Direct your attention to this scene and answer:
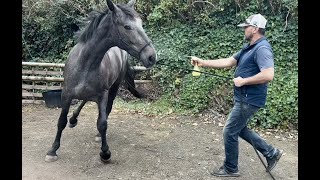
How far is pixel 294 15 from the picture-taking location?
895 cm

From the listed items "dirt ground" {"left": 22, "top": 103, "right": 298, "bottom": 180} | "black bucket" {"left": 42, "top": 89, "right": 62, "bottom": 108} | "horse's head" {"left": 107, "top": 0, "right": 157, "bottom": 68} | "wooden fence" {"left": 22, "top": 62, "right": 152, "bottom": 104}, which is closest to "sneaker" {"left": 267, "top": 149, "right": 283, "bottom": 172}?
"dirt ground" {"left": 22, "top": 103, "right": 298, "bottom": 180}

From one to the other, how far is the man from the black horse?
1.07 meters

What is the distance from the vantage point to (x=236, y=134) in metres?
4.27

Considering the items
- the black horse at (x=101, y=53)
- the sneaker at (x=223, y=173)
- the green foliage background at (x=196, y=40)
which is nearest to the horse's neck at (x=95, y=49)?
the black horse at (x=101, y=53)

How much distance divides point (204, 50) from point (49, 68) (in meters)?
3.96

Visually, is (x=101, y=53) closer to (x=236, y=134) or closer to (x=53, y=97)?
(x=236, y=134)

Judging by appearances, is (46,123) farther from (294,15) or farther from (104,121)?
(294,15)

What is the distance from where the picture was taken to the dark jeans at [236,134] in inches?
163

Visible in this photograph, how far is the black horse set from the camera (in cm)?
407

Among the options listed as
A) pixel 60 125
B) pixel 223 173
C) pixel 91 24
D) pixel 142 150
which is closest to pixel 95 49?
pixel 91 24

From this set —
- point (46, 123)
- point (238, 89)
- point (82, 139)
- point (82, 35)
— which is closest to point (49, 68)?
point (46, 123)

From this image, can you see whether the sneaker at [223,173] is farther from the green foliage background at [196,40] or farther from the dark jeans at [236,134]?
the green foliage background at [196,40]

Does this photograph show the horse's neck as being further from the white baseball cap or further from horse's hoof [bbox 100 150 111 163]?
the white baseball cap

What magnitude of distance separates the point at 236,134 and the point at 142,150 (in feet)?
5.39
